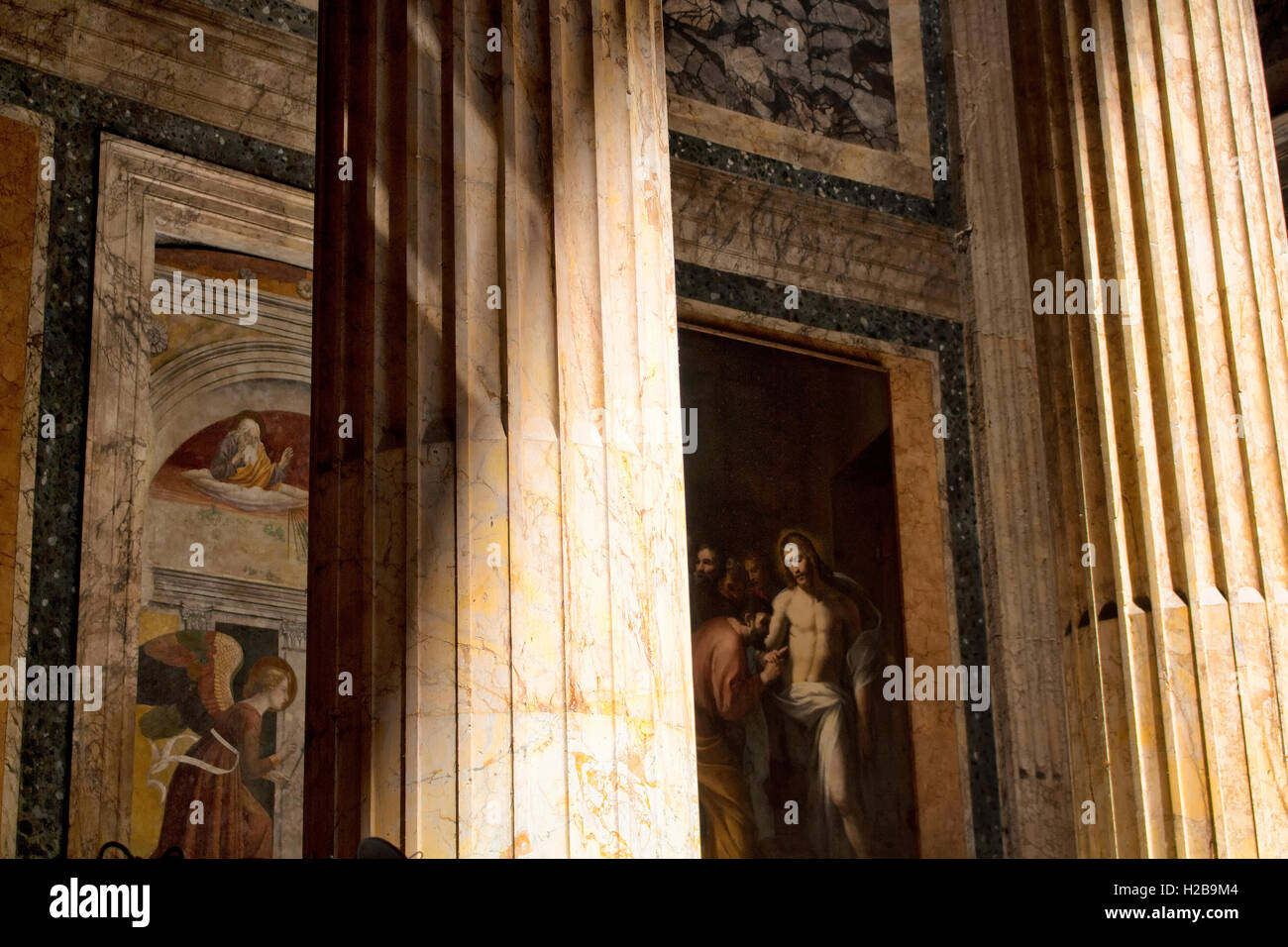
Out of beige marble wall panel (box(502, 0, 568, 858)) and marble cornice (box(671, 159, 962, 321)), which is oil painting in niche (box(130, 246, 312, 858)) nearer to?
marble cornice (box(671, 159, 962, 321))

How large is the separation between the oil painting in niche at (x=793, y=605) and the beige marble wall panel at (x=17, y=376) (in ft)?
11.9

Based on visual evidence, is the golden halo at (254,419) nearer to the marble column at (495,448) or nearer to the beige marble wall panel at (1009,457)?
the marble column at (495,448)

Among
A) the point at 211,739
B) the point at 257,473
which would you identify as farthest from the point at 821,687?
the point at 211,739

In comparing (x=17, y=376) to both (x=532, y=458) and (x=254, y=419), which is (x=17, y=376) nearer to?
(x=254, y=419)

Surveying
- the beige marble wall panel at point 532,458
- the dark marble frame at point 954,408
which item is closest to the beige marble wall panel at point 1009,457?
the dark marble frame at point 954,408

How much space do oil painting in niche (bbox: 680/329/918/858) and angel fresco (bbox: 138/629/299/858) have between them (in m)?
2.50

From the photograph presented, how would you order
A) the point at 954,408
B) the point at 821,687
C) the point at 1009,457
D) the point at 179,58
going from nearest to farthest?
the point at 179,58
the point at 821,687
the point at 1009,457
the point at 954,408

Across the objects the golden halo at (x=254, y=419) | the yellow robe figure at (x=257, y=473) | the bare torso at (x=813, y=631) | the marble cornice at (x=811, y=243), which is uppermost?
the marble cornice at (x=811, y=243)

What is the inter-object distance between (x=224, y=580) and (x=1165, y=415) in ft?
14.2

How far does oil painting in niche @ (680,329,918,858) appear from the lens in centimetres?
910

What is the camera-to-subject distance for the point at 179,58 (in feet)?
26.1

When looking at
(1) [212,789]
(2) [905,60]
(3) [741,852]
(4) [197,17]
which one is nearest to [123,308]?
(4) [197,17]

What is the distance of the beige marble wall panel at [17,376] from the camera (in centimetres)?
662

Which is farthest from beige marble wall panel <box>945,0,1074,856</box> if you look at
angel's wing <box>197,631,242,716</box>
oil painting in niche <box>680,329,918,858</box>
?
angel's wing <box>197,631,242,716</box>
